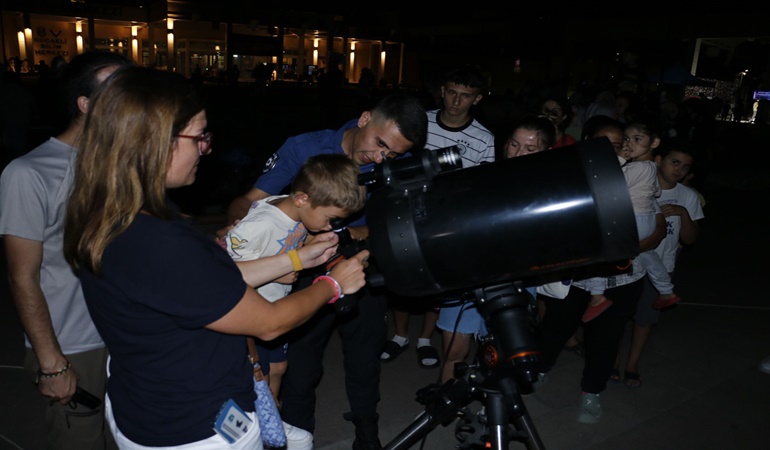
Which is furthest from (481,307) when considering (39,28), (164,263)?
(39,28)

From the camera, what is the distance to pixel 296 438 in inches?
104

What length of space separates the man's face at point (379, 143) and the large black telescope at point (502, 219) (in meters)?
0.92

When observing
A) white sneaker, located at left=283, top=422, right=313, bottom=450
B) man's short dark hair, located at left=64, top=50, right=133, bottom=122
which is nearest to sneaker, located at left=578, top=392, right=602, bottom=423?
white sneaker, located at left=283, top=422, right=313, bottom=450

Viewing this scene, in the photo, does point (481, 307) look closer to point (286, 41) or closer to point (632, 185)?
point (632, 185)

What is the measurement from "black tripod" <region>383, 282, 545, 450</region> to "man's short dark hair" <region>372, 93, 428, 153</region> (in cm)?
97

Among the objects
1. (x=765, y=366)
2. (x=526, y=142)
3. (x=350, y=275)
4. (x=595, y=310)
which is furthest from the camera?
(x=765, y=366)

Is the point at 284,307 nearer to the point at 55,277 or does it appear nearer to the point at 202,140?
the point at 202,140

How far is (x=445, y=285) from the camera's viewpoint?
1.58 m

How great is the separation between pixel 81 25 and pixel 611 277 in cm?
3213

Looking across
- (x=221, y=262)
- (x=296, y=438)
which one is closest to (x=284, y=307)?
(x=221, y=262)

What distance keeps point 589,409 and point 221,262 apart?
261cm

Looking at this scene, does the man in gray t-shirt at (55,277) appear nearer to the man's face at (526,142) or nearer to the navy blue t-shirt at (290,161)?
the navy blue t-shirt at (290,161)

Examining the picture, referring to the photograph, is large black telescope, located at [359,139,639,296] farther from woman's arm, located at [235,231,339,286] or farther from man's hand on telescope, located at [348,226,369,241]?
man's hand on telescope, located at [348,226,369,241]

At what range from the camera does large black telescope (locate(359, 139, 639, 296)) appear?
1.47 meters
